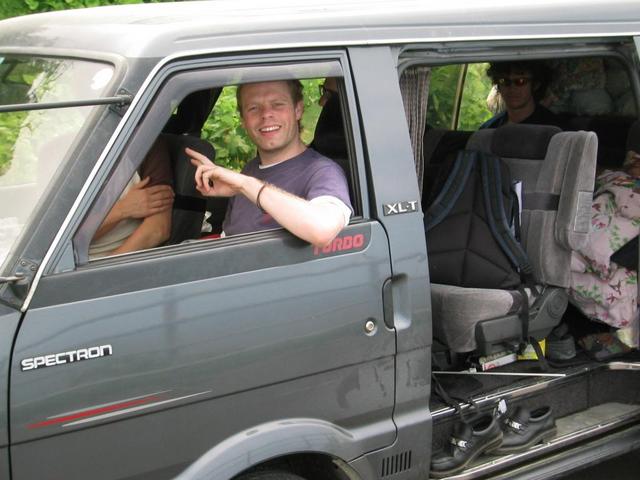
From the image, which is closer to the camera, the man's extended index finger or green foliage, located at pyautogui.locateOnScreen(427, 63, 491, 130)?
the man's extended index finger

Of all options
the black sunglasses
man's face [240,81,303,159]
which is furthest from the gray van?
the black sunglasses

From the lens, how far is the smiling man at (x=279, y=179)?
2.86 m

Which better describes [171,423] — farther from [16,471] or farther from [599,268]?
[599,268]

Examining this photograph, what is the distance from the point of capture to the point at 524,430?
12.1ft

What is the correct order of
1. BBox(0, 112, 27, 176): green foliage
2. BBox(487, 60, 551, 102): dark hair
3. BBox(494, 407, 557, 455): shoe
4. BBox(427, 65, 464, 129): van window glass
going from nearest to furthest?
BBox(0, 112, 27, 176): green foliage, BBox(494, 407, 557, 455): shoe, BBox(487, 60, 551, 102): dark hair, BBox(427, 65, 464, 129): van window glass

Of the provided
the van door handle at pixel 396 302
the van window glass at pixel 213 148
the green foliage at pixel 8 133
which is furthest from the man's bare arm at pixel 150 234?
the van door handle at pixel 396 302

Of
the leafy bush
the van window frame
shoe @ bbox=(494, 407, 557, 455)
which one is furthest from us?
shoe @ bbox=(494, 407, 557, 455)

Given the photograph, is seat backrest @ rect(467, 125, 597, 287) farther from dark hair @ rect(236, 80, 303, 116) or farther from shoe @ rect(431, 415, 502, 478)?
dark hair @ rect(236, 80, 303, 116)

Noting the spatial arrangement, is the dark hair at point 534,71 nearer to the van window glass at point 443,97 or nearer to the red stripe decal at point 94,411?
the van window glass at point 443,97

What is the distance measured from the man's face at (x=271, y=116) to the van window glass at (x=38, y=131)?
0.55 meters

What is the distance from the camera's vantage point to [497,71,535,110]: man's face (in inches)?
197

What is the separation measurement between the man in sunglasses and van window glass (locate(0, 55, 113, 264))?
2.80 metres

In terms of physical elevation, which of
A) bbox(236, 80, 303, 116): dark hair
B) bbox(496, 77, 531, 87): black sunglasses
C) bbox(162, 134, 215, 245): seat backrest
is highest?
bbox(496, 77, 531, 87): black sunglasses

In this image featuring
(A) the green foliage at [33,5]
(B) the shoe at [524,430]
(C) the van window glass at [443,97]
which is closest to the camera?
(B) the shoe at [524,430]
